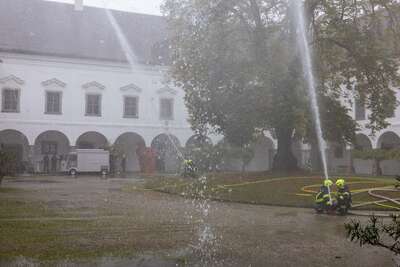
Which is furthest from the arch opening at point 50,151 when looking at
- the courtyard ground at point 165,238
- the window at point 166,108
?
the courtyard ground at point 165,238

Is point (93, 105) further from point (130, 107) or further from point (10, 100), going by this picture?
point (10, 100)

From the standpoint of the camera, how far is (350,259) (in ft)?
22.5

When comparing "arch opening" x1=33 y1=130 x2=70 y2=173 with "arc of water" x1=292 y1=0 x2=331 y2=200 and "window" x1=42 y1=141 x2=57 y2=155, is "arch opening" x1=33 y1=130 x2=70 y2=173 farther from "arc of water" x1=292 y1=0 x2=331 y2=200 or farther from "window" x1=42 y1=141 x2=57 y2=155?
"arc of water" x1=292 y1=0 x2=331 y2=200

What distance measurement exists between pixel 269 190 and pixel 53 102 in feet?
82.0

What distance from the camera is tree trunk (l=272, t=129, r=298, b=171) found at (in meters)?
24.0

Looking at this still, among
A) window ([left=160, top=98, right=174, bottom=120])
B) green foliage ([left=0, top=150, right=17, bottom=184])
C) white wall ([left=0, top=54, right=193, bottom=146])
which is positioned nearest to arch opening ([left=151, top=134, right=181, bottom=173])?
white wall ([left=0, top=54, right=193, bottom=146])

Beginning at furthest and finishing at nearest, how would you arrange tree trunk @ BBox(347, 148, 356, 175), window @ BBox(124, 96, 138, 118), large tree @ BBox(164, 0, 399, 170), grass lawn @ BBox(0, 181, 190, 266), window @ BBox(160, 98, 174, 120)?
window @ BBox(160, 98, 174, 120) < window @ BBox(124, 96, 138, 118) < tree trunk @ BBox(347, 148, 356, 175) < large tree @ BBox(164, 0, 399, 170) < grass lawn @ BBox(0, 181, 190, 266)

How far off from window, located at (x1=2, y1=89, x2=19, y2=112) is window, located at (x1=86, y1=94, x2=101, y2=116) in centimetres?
521

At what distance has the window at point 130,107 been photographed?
4041 centimetres

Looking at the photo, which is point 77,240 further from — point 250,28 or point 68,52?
point 68,52

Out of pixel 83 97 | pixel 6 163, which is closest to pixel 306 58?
pixel 6 163

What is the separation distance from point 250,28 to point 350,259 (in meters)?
16.7

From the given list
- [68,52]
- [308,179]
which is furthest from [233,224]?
[68,52]

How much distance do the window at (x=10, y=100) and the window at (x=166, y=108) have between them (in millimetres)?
11205
